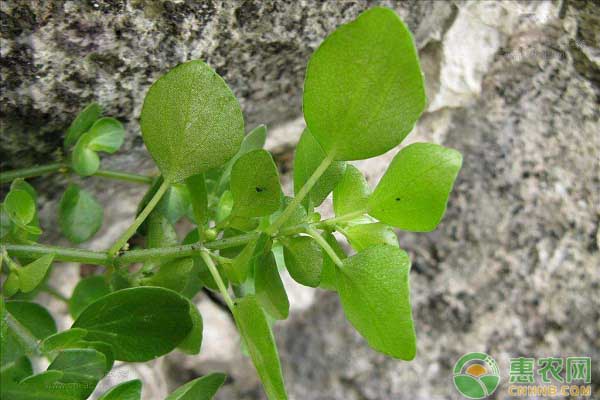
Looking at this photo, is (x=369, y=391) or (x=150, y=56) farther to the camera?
(x=369, y=391)

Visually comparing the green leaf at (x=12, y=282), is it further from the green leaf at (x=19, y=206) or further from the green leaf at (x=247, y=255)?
the green leaf at (x=247, y=255)

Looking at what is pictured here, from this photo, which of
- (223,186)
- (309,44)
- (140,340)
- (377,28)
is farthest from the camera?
(309,44)

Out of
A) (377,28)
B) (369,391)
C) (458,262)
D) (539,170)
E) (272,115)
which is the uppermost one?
(377,28)

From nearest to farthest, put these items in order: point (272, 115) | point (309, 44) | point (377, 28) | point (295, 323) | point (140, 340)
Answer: point (377, 28)
point (140, 340)
point (309, 44)
point (272, 115)
point (295, 323)

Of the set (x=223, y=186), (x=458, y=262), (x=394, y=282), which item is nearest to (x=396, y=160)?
(x=394, y=282)

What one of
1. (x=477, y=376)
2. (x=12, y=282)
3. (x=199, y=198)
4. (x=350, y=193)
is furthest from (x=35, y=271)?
(x=477, y=376)

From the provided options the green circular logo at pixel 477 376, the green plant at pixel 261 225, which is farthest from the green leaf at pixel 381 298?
the green circular logo at pixel 477 376

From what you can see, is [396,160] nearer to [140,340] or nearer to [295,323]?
[140,340]

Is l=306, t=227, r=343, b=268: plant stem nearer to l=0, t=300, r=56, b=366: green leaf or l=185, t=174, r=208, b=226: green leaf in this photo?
l=185, t=174, r=208, b=226: green leaf
